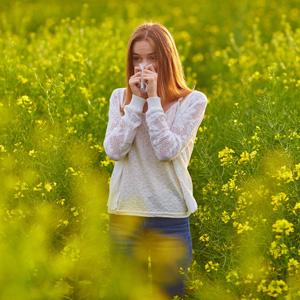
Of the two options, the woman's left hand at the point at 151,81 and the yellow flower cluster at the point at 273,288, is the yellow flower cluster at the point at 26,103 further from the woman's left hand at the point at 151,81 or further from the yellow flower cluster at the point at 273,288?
the yellow flower cluster at the point at 273,288

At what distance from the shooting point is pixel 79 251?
385cm

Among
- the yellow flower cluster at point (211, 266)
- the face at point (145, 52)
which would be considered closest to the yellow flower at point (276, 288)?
the yellow flower cluster at point (211, 266)

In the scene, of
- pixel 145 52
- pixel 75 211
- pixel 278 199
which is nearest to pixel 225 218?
pixel 278 199

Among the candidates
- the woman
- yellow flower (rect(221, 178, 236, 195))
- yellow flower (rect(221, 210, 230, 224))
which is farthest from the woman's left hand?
yellow flower (rect(221, 210, 230, 224))

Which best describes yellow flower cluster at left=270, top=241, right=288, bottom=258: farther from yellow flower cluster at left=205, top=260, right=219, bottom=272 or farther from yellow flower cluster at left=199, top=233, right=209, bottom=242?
yellow flower cluster at left=199, top=233, right=209, bottom=242

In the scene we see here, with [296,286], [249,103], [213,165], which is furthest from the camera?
[249,103]

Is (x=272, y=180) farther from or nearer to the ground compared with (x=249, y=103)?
nearer to the ground

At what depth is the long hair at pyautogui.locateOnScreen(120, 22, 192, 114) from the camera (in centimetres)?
382

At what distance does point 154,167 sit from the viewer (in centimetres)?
381

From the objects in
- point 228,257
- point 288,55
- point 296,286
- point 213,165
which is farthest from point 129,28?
point 296,286

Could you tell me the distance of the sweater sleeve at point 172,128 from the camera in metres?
3.69

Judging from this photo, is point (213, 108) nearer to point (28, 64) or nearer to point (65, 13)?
point (28, 64)

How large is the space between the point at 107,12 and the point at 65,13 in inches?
26.0

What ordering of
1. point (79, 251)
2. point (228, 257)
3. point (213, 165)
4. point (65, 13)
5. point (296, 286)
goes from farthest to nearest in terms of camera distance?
point (65, 13)
point (213, 165)
point (228, 257)
point (79, 251)
point (296, 286)
